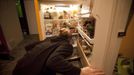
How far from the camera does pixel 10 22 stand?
302 centimetres

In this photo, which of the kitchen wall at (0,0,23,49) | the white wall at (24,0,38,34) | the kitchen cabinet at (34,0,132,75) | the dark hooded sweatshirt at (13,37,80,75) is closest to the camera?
the kitchen cabinet at (34,0,132,75)

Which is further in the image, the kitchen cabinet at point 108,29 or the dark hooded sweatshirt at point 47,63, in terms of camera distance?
the dark hooded sweatshirt at point 47,63

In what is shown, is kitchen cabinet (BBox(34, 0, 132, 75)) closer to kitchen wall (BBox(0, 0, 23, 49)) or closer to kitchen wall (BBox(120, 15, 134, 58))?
kitchen wall (BBox(120, 15, 134, 58))

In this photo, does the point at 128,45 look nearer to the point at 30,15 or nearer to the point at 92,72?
the point at 92,72

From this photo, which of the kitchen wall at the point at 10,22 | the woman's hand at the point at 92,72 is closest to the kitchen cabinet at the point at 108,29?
the woman's hand at the point at 92,72

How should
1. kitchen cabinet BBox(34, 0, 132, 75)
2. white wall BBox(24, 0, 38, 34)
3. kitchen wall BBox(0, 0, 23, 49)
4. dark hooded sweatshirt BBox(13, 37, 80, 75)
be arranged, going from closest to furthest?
1. kitchen cabinet BBox(34, 0, 132, 75)
2. dark hooded sweatshirt BBox(13, 37, 80, 75)
3. kitchen wall BBox(0, 0, 23, 49)
4. white wall BBox(24, 0, 38, 34)

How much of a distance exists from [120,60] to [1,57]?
8.52 feet

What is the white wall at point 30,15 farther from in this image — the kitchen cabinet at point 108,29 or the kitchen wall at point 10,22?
the kitchen cabinet at point 108,29

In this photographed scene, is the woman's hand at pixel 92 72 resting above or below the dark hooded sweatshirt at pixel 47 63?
below

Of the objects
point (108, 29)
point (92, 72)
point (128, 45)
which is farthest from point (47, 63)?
point (128, 45)

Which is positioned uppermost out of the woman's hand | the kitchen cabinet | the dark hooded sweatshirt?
the kitchen cabinet

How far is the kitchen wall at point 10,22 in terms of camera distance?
107 inches

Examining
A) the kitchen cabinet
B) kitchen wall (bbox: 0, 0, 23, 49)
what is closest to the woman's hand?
the kitchen cabinet

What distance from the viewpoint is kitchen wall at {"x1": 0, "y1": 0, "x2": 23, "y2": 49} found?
2713 mm
